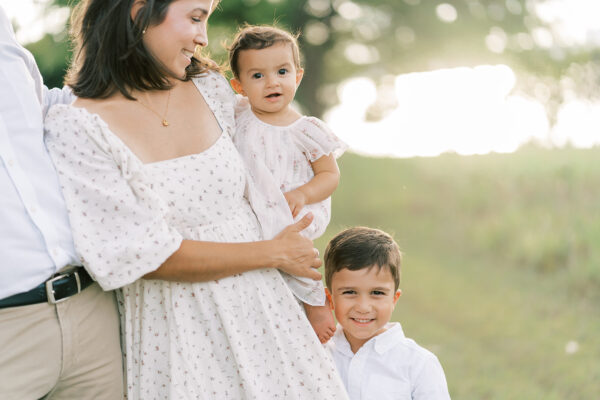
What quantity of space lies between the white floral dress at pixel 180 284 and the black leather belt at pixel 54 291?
0.08 m

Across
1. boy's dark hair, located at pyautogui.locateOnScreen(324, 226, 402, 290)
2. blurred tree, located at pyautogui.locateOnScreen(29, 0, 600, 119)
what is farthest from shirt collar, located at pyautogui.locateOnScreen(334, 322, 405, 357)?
blurred tree, located at pyautogui.locateOnScreen(29, 0, 600, 119)

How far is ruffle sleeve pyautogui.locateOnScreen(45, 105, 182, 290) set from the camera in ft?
5.84

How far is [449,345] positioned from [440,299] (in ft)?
3.07

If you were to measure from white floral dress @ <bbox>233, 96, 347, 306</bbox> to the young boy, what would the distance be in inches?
6.4

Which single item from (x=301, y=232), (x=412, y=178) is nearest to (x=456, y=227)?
(x=412, y=178)

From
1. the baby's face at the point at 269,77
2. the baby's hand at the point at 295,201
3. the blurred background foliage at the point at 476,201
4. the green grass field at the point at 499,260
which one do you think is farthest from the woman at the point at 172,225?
the green grass field at the point at 499,260

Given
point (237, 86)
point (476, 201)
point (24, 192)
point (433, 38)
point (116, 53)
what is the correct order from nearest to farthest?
point (24, 192)
point (116, 53)
point (237, 86)
point (476, 201)
point (433, 38)

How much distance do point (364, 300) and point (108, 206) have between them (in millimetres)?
908

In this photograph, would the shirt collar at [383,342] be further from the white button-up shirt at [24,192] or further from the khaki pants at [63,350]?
the white button-up shirt at [24,192]

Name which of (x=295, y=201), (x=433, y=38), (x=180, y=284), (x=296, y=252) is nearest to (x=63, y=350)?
(x=180, y=284)

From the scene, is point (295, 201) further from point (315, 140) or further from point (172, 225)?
point (172, 225)

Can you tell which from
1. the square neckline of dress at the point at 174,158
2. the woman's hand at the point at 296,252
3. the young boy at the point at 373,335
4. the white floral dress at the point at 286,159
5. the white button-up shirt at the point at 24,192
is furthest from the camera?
the young boy at the point at 373,335

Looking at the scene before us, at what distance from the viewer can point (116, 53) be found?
6.51 ft

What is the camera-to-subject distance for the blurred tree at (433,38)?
10.8m
